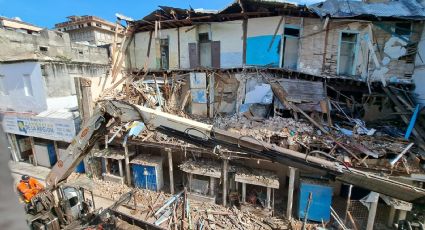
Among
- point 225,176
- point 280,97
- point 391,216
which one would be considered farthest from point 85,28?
point 391,216

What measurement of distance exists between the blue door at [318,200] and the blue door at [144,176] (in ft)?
28.4

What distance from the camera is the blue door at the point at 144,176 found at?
13.1 m

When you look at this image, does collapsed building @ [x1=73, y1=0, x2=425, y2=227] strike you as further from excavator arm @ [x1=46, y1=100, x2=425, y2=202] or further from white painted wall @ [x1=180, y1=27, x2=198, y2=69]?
excavator arm @ [x1=46, y1=100, x2=425, y2=202]

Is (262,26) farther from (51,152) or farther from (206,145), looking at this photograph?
(51,152)

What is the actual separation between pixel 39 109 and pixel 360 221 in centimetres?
2208

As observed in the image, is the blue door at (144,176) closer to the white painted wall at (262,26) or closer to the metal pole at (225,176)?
the metal pole at (225,176)

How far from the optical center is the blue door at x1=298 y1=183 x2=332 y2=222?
10.5 meters

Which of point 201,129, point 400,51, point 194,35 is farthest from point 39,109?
point 400,51

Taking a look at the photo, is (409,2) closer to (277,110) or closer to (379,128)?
(379,128)

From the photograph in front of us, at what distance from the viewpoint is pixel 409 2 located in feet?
43.0

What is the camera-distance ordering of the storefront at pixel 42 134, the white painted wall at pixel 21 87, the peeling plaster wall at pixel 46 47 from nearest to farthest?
the storefront at pixel 42 134, the white painted wall at pixel 21 87, the peeling plaster wall at pixel 46 47

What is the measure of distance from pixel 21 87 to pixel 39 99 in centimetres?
186

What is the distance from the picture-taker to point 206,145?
5.30 m

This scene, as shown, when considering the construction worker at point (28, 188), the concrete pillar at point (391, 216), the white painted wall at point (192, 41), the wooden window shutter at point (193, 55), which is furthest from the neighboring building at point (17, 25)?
the concrete pillar at point (391, 216)
